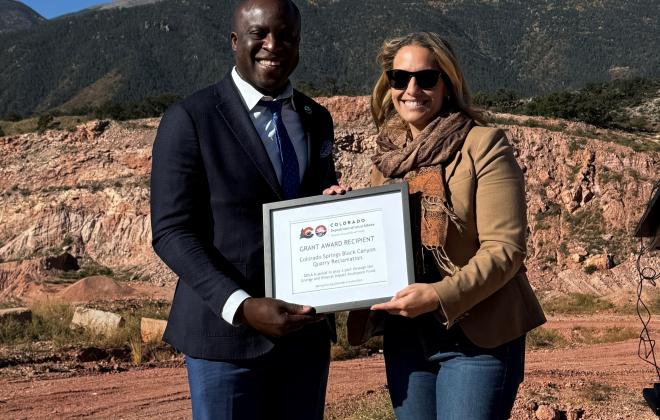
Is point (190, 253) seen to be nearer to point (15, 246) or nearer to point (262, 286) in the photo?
point (262, 286)

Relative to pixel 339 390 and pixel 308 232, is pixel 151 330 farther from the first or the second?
pixel 308 232

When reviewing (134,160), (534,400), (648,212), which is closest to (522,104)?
(134,160)

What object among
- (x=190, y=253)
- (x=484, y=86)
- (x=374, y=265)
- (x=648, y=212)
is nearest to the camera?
(x=190, y=253)

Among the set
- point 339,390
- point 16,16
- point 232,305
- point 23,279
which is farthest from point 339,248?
point 16,16

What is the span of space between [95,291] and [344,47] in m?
66.0

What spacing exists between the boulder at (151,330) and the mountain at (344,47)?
60460mm

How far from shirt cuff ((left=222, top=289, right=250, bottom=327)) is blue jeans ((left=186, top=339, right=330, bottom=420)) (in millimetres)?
197

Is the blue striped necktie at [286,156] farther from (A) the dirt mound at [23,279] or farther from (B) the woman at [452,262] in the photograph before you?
(A) the dirt mound at [23,279]

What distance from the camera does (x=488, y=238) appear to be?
9.04ft

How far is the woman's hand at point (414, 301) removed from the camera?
263cm

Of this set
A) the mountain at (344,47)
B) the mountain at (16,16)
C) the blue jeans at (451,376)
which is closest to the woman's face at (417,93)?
the blue jeans at (451,376)

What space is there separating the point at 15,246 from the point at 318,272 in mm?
25972

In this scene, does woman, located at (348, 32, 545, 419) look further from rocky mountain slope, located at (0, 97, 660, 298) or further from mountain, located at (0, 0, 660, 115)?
mountain, located at (0, 0, 660, 115)

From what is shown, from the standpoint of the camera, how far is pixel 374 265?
9.04 feet
